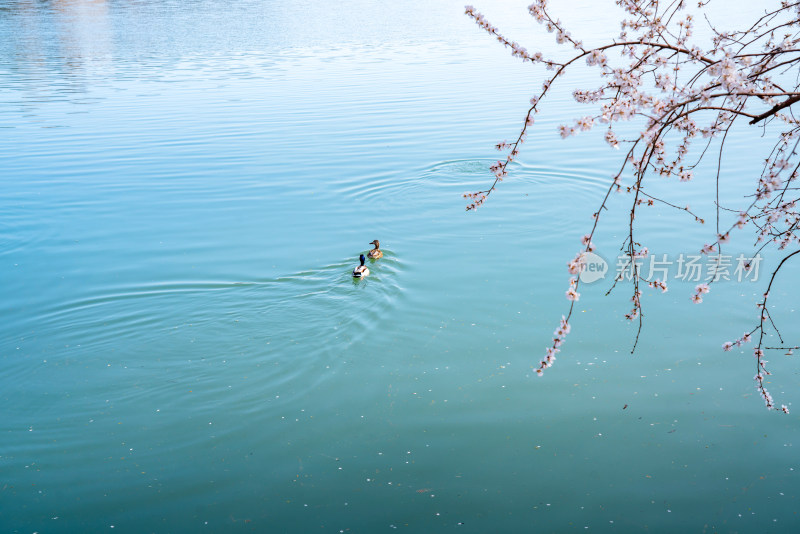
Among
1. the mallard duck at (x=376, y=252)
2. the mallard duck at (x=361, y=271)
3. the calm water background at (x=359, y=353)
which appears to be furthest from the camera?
the mallard duck at (x=376, y=252)

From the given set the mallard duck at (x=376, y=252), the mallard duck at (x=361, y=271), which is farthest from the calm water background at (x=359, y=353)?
the mallard duck at (x=376, y=252)

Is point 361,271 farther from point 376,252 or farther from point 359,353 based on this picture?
point 359,353

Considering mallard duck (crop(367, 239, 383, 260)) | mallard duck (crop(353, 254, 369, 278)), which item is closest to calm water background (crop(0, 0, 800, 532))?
mallard duck (crop(353, 254, 369, 278))

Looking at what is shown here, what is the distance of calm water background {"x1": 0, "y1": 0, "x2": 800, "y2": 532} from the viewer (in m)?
5.67

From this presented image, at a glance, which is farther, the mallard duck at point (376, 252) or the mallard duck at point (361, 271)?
the mallard duck at point (376, 252)

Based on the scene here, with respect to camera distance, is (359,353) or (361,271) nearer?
(359,353)

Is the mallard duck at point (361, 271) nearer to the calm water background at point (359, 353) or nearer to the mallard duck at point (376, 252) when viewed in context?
the calm water background at point (359, 353)

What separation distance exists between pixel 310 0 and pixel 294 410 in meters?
52.0

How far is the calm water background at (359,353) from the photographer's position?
5668 mm

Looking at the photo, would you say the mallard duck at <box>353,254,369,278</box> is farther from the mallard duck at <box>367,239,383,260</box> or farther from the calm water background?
the mallard duck at <box>367,239,383,260</box>

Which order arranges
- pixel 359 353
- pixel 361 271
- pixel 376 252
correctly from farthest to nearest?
pixel 376 252 < pixel 361 271 < pixel 359 353

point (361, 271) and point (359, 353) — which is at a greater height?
point (361, 271)

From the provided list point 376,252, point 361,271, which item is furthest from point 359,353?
point 376,252

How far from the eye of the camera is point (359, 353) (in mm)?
7574
